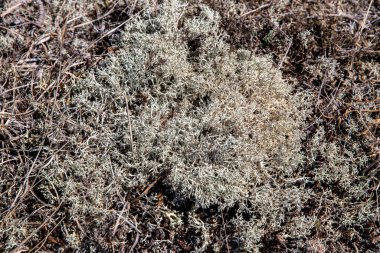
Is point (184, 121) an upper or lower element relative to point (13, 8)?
lower

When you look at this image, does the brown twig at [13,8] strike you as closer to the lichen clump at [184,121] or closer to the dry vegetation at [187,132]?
the dry vegetation at [187,132]

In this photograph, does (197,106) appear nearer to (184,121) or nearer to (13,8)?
(184,121)

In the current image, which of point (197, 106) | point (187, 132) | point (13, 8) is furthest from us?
point (13, 8)

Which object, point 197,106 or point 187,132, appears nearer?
point 187,132

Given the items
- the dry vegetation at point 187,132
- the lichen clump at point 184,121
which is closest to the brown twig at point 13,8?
the dry vegetation at point 187,132

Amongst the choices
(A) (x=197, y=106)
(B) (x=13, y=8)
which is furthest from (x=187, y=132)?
(B) (x=13, y=8)

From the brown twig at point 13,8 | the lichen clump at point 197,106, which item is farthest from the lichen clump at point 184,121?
the brown twig at point 13,8

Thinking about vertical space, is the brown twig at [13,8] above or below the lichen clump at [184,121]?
above

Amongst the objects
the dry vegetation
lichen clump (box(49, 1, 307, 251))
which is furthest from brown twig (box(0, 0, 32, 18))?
lichen clump (box(49, 1, 307, 251))

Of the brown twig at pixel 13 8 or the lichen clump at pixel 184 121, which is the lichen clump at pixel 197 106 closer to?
the lichen clump at pixel 184 121

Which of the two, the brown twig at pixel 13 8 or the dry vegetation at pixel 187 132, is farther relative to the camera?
the brown twig at pixel 13 8
